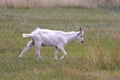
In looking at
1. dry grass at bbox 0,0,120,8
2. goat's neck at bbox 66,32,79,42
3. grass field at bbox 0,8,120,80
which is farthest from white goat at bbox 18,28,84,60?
dry grass at bbox 0,0,120,8

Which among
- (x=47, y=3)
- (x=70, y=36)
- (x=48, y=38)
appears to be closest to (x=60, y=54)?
(x=70, y=36)

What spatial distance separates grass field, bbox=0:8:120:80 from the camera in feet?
37.2

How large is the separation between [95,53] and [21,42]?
4517 mm

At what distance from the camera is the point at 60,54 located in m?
15.0

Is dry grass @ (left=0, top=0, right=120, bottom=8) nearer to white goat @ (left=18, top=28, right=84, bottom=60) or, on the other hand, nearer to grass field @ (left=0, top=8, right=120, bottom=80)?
grass field @ (left=0, top=8, right=120, bottom=80)

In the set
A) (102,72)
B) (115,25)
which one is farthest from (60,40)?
(115,25)

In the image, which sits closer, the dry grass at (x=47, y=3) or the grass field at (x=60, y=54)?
the grass field at (x=60, y=54)

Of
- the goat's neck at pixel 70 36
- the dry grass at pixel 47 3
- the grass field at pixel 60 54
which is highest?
the goat's neck at pixel 70 36

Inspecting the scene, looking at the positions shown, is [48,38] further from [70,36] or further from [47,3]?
→ [47,3]

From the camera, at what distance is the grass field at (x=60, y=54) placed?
11.3 meters

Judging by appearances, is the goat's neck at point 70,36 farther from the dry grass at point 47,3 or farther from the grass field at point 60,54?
the dry grass at point 47,3

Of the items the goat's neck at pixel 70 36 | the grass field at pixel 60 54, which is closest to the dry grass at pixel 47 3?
the grass field at pixel 60 54

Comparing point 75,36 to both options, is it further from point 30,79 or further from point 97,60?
point 30,79

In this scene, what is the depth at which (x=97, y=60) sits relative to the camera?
1272 centimetres
